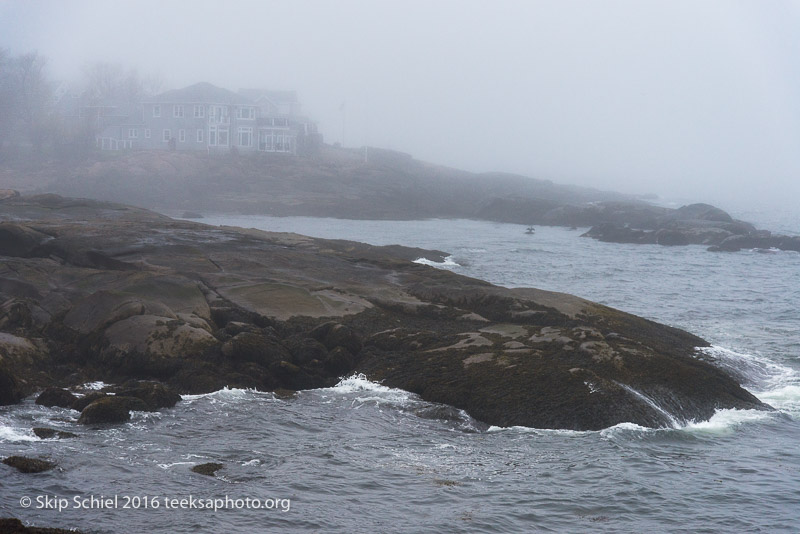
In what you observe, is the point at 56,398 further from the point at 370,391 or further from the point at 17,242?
the point at 17,242

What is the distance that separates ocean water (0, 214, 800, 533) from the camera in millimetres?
11969

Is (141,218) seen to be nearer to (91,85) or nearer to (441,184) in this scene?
(441,184)

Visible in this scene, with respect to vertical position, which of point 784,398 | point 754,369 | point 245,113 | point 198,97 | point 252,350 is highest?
point 198,97

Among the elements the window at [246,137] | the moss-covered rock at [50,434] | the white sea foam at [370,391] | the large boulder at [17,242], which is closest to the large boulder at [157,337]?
the white sea foam at [370,391]

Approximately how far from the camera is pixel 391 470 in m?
13.9

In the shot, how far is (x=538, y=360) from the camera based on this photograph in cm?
1848

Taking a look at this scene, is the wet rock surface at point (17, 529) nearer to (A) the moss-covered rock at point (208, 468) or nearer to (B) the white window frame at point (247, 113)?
(A) the moss-covered rock at point (208, 468)

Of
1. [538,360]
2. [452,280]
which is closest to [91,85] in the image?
[452,280]

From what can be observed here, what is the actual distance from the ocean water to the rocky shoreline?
0.60 meters

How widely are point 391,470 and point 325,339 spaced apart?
6.49m

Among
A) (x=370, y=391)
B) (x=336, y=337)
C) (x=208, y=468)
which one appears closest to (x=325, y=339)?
(x=336, y=337)

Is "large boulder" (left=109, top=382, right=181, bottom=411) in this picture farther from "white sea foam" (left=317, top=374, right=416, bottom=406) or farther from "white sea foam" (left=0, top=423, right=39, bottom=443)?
"white sea foam" (left=317, top=374, right=416, bottom=406)

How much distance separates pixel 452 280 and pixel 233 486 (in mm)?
13721

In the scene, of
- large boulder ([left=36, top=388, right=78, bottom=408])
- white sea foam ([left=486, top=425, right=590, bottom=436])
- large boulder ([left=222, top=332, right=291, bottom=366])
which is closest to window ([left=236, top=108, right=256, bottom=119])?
large boulder ([left=222, top=332, right=291, bottom=366])
